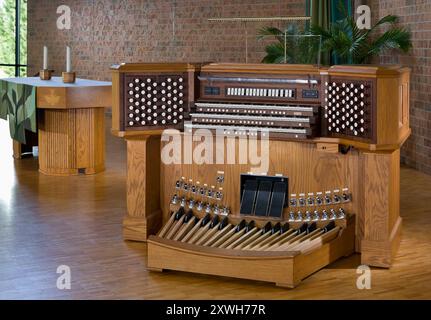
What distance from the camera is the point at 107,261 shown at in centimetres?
521

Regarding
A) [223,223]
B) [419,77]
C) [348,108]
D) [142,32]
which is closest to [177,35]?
[142,32]

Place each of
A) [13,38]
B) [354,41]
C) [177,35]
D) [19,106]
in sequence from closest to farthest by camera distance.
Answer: [19,106], [354,41], [177,35], [13,38]

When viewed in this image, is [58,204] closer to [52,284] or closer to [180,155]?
[180,155]

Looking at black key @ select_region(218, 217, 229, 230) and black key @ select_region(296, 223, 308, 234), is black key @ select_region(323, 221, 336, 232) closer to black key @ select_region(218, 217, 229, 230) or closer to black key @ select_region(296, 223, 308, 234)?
black key @ select_region(296, 223, 308, 234)

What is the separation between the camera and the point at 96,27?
16.0 m

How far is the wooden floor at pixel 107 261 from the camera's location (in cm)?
456

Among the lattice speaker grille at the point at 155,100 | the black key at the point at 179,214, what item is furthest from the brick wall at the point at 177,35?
the lattice speaker grille at the point at 155,100

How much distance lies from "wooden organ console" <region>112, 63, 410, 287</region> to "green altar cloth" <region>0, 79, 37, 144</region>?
9.31ft

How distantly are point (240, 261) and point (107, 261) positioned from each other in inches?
Answer: 39.4

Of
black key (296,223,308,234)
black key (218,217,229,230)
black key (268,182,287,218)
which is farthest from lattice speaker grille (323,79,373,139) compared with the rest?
black key (218,217,229,230)

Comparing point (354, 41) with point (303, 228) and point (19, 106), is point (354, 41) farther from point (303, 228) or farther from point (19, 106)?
point (303, 228)

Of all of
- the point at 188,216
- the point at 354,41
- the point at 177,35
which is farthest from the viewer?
the point at 177,35

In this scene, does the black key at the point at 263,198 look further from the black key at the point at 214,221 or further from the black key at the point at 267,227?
the black key at the point at 214,221
